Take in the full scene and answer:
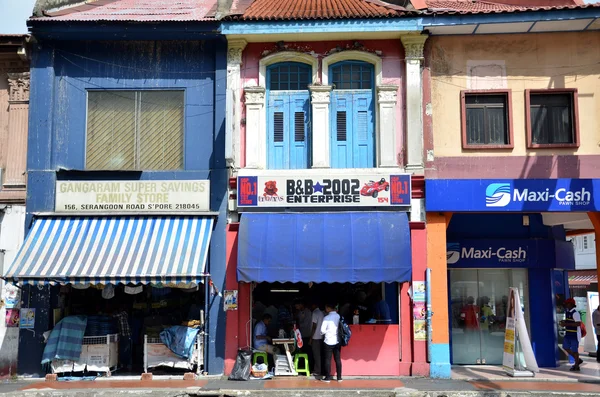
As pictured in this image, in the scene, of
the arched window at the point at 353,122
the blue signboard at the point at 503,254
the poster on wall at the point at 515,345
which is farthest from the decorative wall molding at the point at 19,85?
the poster on wall at the point at 515,345

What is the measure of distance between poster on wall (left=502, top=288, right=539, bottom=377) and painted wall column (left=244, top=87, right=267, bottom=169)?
689 cm

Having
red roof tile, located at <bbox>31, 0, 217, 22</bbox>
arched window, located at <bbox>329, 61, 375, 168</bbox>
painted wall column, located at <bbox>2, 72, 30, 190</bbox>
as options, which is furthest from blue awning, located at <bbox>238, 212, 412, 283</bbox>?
painted wall column, located at <bbox>2, 72, 30, 190</bbox>

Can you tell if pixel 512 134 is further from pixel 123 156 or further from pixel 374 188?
pixel 123 156

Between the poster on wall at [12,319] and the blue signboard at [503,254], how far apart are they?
427 inches

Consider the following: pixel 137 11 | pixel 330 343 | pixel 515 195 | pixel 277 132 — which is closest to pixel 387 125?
pixel 277 132

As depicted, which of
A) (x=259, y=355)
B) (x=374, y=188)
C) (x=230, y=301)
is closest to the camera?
(x=259, y=355)

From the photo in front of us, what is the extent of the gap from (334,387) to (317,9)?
9.43 m

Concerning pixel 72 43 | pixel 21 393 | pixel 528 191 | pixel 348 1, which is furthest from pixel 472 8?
pixel 21 393

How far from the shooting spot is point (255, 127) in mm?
15430

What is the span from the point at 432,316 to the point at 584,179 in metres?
4.85

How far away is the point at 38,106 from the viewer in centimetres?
1539

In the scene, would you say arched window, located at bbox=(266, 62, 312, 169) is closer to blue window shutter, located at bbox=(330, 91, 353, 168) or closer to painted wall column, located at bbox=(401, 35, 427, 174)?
blue window shutter, located at bbox=(330, 91, 353, 168)

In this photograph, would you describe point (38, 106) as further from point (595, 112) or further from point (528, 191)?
point (595, 112)

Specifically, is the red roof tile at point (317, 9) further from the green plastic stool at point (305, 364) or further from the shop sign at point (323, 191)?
the green plastic stool at point (305, 364)
